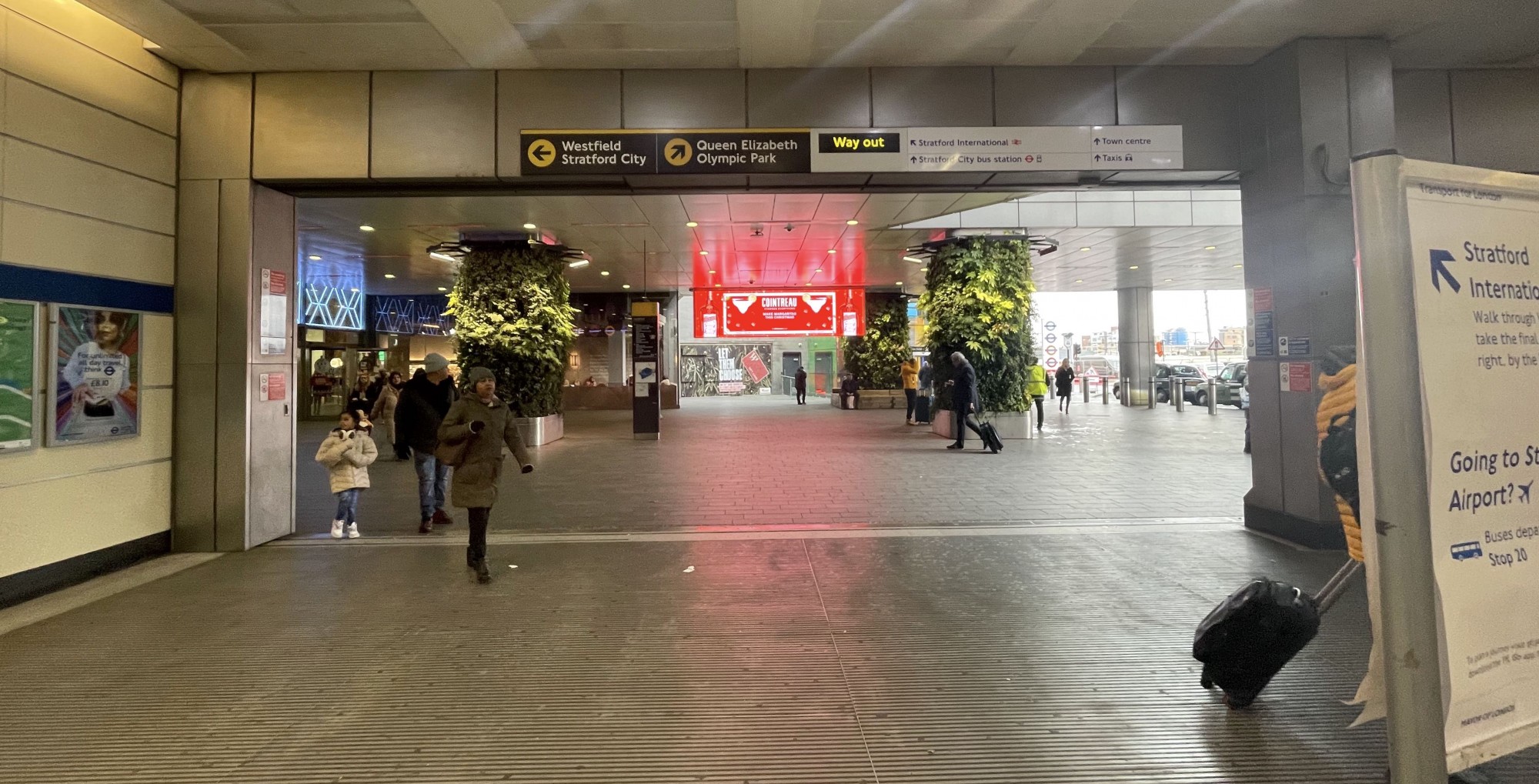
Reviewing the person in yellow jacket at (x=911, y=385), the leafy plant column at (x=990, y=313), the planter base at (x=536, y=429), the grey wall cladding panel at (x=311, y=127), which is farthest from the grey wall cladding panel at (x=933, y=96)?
the person in yellow jacket at (x=911, y=385)

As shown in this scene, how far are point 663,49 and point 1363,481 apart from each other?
553 centimetres

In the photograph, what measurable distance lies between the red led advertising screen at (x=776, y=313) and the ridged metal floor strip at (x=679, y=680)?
13168 mm

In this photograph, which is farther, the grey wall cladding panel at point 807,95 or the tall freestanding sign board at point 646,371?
the tall freestanding sign board at point 646,371

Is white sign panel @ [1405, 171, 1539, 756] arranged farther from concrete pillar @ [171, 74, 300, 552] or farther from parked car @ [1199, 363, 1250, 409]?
parked car @ [1199, 363, 1250, 409]

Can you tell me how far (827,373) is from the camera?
35750 mm

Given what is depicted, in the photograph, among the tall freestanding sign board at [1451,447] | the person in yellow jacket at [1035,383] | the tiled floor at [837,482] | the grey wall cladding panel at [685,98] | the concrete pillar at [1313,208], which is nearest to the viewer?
the tall freestanding sign board at [1451,447]

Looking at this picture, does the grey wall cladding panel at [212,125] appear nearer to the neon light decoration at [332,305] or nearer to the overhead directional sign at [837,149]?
the overhead directional sign at [837,149]

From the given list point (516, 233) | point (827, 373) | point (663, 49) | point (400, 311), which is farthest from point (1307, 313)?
point (827, 373)

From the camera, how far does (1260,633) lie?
9.55ft

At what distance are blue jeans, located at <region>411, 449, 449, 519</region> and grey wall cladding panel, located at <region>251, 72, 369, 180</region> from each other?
255cm

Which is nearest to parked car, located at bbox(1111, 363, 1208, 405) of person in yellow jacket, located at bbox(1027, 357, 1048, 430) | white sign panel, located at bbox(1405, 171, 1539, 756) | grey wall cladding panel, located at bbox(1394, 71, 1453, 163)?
person in yellow jacket, located at bbox(1027, 357, 1048, 430)

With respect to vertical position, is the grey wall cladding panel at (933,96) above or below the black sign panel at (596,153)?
above

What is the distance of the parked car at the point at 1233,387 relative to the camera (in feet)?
73.2

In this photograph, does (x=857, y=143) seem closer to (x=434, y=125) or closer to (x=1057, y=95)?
(x=1057, y=95)
